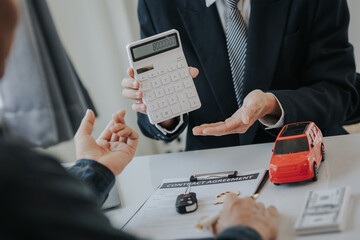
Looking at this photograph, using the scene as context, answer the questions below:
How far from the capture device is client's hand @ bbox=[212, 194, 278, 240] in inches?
28.0

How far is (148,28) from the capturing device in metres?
1.43

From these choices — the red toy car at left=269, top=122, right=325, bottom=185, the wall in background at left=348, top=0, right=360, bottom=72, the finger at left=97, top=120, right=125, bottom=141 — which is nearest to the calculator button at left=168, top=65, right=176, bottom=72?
the finger at left=97, top=120, right=125, bottom=141

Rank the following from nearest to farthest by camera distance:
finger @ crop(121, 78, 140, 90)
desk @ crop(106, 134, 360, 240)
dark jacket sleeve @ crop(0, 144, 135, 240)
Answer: dark jacket sleeve @ crop(0, 144, 135, 240) < desk @ crop(106, 134, 360, 240) < finger @ crop(121, 78, 140, 90)

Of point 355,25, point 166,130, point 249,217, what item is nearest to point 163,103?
point 166,130

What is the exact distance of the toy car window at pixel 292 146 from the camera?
3.03 ft

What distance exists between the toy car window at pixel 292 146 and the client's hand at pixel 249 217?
0.58 ft

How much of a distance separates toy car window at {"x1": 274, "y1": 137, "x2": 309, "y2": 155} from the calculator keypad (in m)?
0.30

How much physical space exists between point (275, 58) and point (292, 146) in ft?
1.50

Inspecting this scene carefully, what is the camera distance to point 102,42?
2338 millimetres

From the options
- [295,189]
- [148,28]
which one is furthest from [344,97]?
[148,28]

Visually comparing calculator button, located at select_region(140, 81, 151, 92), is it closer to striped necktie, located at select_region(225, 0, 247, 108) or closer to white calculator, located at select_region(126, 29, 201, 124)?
white calculator, located at select_region(126, 29, 201, 124)

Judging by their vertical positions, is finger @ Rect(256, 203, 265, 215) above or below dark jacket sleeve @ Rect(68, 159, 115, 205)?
below

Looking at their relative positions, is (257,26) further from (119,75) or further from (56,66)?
(119,75)

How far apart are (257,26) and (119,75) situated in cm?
127
